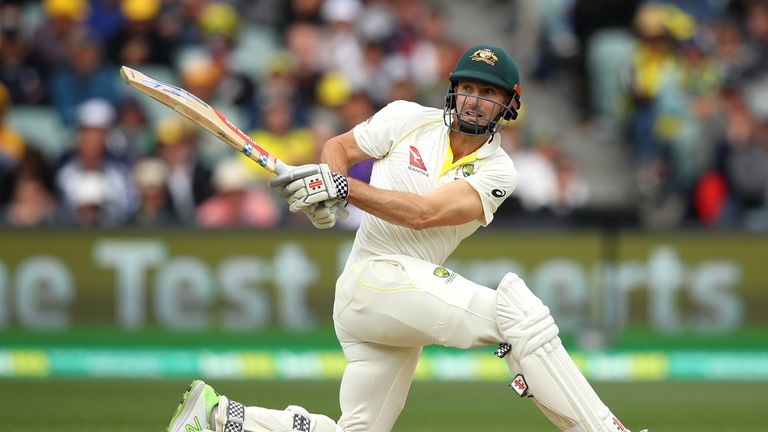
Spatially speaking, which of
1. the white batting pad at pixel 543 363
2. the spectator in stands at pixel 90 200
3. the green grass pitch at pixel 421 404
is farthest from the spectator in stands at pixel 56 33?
the white batting pad at pixel 543 363

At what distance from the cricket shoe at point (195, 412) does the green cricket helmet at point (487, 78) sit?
57.5 inches

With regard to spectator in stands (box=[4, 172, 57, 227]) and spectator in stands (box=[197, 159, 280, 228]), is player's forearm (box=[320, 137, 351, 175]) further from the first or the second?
spectator in stands (box=[4, 172, 57, 227])

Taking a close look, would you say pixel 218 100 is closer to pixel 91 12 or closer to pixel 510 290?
pixel 91 12

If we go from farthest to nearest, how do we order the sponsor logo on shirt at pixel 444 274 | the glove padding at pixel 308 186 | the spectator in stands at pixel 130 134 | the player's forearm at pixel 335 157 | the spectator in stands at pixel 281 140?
the spectator in stands at pixel 130 134, the spectator in stands at pixel 281 140, the player's forearm at pixel 335 157, the sponsor logo on shirt at pixel 444 274, the glove padding at pixel 308 186

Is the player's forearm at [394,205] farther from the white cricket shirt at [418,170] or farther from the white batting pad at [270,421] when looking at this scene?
the white batting pad at [270,421]

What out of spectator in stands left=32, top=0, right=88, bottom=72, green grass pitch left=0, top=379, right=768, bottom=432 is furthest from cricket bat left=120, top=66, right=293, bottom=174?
spectator in stands left=32, top=0, right=88, bottom=72

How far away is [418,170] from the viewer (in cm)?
524

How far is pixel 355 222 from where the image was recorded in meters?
10.2

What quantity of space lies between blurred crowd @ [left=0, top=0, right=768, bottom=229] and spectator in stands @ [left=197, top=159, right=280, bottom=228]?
13mm

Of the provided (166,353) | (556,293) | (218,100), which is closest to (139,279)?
(166,353)

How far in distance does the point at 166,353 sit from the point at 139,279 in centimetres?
59

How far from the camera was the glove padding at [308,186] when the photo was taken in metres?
4.81

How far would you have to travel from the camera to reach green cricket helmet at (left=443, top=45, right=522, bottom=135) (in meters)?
5.14

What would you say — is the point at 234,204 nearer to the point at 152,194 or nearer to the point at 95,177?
the point at 152,194
